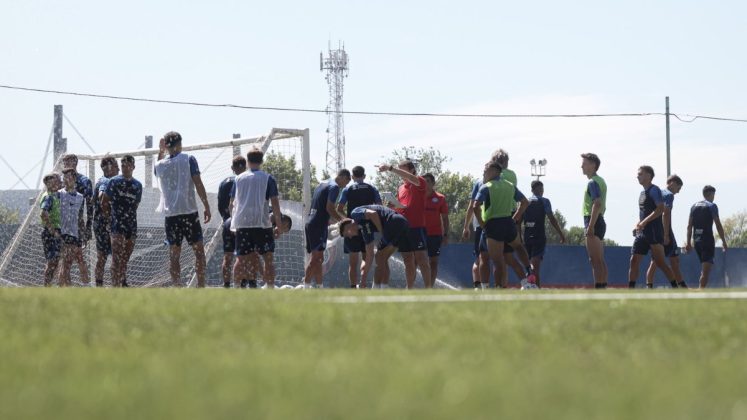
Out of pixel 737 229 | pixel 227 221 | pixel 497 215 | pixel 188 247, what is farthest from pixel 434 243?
pixel 737 229

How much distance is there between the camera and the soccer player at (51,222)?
50.6 ft

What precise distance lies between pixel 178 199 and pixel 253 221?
86cm

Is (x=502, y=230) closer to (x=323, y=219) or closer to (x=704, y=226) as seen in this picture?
(x=323, y=219)

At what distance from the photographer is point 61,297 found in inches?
290

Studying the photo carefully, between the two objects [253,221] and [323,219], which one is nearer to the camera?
[253,221]

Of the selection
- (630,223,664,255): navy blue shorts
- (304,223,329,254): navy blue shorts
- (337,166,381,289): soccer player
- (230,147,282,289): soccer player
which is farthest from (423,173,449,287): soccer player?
(230,147,282,289): soccer player

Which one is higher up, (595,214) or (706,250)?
(595,214)

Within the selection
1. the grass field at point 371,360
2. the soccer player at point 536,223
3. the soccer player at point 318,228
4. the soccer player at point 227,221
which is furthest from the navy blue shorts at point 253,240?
the grass field at point 371,360

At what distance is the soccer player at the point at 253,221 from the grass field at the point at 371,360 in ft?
20.7

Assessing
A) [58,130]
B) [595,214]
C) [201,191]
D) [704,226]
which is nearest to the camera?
[201,191]

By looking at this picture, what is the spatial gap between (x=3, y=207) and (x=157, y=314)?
81970 mm

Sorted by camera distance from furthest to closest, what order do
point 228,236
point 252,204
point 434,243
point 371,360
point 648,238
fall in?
point 434,243
point 648,238
point 228,236
point 252,204
point 371,360

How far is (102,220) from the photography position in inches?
605

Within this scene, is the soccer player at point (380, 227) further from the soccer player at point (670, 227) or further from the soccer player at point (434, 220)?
the soccer player at point (670, 227)
